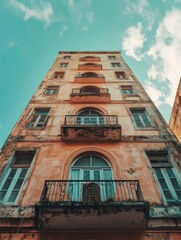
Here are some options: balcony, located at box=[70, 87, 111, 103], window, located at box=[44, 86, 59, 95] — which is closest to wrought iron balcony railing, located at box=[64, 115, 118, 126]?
balcony, located at box=[70, 87, 111, 103]

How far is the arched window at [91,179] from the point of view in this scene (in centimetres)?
745

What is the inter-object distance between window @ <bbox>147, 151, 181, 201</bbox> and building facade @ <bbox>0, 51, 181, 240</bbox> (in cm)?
3

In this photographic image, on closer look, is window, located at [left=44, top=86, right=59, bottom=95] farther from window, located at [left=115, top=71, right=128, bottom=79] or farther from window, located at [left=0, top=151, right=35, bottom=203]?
window, located at [left=0, top=151, right=35, bottom=203]

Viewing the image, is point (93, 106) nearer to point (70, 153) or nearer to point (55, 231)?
→ point (70, 153)

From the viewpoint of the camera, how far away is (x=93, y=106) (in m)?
13.4

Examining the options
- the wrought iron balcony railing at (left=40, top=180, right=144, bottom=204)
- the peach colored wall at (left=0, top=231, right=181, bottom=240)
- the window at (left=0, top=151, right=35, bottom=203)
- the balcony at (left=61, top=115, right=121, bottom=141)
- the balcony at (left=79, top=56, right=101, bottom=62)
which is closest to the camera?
the peach colored wall at (left=0, top=231, right=181, bottom=240)

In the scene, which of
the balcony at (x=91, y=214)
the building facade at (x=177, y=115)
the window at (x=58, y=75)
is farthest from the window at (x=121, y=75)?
the balcony at (x=91, y=214)

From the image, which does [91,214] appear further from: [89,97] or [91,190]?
[89,97]

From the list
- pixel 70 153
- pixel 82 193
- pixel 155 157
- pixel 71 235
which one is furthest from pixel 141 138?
pixel 71 235

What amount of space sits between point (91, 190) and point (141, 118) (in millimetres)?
5844

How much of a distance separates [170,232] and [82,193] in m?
2.88

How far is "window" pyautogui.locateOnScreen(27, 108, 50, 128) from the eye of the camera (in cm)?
1145

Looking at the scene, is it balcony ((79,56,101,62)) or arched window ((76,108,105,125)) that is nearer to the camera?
arched window ((76,108,105,125))

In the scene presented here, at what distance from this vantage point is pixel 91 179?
841 centimetres
